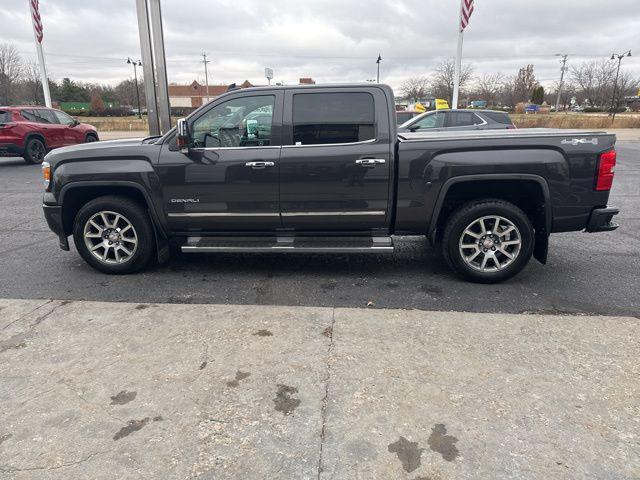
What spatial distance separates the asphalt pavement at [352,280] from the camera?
4223mm

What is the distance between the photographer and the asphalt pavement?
166 inches

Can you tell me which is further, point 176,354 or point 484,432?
point 176,354

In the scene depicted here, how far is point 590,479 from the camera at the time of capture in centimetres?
220

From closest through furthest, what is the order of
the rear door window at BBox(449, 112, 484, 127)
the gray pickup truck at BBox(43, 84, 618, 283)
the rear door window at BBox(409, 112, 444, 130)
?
the gray pickup truck at BBox(43, 84, 618, 283) → the rear door window at BBox(449, 112, 484, 127) → the rear door window at BBox(409, 112, 444, 130)

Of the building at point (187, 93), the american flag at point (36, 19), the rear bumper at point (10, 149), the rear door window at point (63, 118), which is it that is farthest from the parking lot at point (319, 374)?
the building at point (187, 93)

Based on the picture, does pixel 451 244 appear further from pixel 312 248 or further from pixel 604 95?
pixel 604 95

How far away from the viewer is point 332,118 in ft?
14.9

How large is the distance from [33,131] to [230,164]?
13.0m

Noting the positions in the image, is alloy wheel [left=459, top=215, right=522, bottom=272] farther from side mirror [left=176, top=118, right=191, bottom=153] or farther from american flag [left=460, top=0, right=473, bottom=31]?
american flag [left=460, top=0, right=473, bottom=31]

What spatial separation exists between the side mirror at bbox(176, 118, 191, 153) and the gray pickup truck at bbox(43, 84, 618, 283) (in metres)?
0.01

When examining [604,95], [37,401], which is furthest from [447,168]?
[604,95]

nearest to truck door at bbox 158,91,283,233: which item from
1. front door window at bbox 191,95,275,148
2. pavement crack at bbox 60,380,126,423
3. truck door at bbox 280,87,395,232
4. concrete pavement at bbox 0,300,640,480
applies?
front door window at bbox 191,95,275,148

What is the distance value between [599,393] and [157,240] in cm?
409

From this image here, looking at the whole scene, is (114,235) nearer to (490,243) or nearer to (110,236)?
(110,236)
